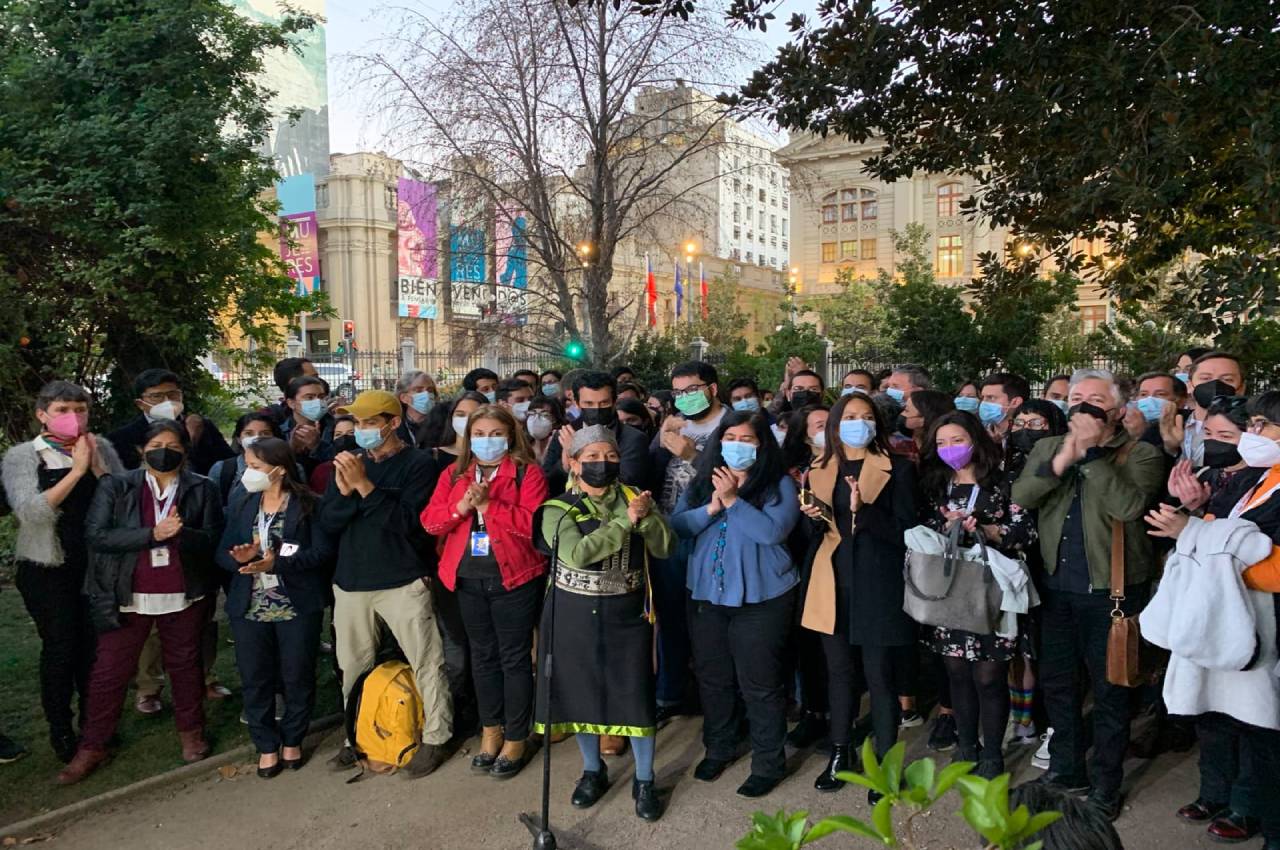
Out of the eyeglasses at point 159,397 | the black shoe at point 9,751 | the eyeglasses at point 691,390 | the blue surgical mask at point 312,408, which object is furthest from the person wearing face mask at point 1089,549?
the black shoe at point 9,751

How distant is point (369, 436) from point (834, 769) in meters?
2.92

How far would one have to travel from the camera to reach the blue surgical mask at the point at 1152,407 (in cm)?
524

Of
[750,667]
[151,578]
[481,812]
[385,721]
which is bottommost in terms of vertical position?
[481,812]

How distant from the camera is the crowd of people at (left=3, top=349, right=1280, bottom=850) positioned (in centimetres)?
398

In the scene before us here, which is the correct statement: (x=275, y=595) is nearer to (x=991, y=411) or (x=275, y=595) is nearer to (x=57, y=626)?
(x=57, y=626)

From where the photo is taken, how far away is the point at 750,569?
4289 millimetres

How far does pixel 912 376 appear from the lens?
20.9 feet

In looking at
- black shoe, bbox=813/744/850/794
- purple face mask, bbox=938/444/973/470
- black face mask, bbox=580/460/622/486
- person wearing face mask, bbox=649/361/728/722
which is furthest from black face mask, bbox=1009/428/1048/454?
black face mask, bbox=580/460/622/486

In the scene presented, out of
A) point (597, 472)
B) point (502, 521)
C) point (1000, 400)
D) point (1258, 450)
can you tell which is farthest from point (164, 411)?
point (1258, 450)

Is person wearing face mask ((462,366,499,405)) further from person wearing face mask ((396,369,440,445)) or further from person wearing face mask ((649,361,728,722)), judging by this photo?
person wearing face mask ((649,361,728,722))

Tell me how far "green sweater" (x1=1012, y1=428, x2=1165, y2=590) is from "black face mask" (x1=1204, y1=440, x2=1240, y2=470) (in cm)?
19

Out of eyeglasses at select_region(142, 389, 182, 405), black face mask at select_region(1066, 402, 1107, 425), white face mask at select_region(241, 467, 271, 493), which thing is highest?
eyeglasses at select_region(142, 389, 182, 405)

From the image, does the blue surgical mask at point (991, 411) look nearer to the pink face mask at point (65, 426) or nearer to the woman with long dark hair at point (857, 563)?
the woman with long dark hair at point (857, 563)

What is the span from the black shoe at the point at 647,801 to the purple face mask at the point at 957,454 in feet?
6.78
